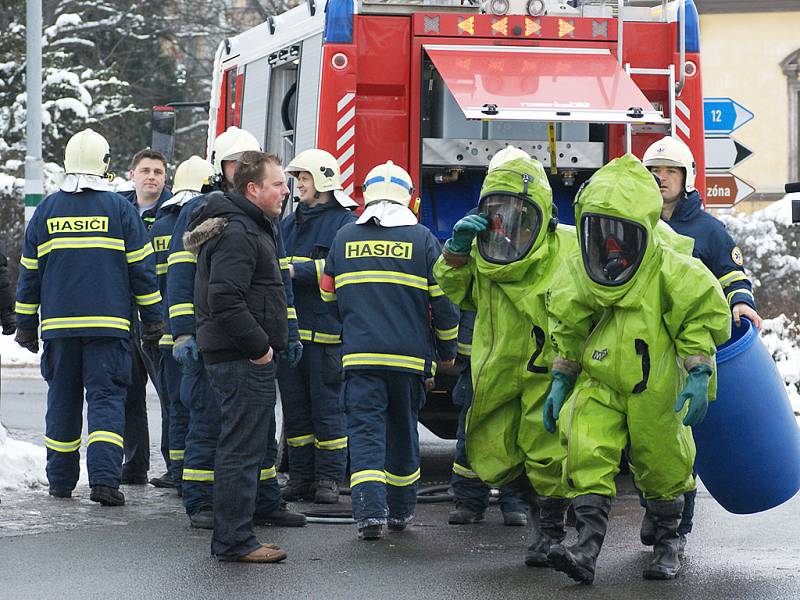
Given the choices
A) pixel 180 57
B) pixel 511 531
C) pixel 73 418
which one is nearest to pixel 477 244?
pixel 511 531

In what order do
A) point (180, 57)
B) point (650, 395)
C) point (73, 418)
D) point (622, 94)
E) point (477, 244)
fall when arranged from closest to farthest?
point (650, 395)
point (477, 244)
point (73, 418)
point (622, 94)
point (180, 57)

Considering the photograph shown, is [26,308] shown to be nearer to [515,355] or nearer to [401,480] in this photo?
[401,480]

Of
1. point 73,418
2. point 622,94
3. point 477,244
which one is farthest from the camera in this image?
point 622,94

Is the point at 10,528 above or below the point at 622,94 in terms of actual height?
below

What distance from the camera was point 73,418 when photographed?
9.04 metres

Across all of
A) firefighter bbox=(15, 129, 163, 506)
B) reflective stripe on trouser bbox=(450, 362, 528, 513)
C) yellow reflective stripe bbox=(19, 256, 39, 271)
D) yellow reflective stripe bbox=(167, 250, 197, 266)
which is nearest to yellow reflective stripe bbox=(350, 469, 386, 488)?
reflective stripe on trouser bbox=(450, 362, 528, 513)

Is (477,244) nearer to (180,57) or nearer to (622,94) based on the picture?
(622,94)

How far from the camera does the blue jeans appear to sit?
7.06 m

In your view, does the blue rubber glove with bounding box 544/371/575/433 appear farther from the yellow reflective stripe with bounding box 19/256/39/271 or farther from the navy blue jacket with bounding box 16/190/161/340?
the yellow reflective stripe with bounding box 19/256/39/271

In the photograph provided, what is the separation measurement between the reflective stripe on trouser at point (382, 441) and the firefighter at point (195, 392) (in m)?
0.39

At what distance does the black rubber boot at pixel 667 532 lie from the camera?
22.3 ft

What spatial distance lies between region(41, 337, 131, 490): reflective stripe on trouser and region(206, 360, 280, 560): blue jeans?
6.29 feet

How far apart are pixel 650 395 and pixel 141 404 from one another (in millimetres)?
4430

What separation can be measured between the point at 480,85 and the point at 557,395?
3.34 meters
